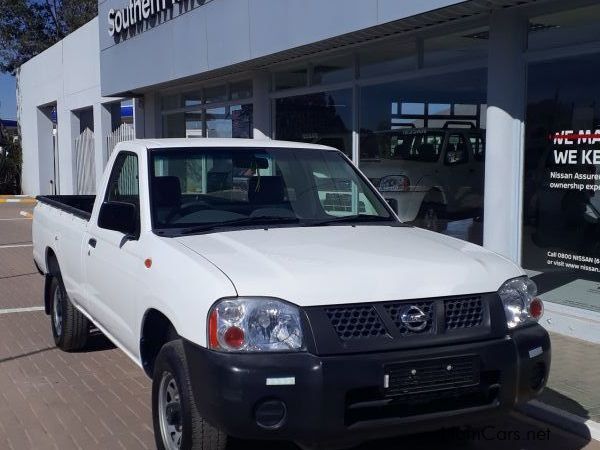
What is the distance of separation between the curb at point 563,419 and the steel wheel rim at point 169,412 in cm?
203

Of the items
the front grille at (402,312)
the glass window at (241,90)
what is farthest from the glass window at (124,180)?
the glass window at (241,90)

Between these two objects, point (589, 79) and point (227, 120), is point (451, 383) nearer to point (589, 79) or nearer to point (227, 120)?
point (589, 79)

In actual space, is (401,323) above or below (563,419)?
above

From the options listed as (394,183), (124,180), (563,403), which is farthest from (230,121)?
(563,403)

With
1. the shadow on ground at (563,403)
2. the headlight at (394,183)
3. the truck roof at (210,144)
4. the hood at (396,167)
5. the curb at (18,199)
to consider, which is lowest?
the shadow on ground at (563,403)

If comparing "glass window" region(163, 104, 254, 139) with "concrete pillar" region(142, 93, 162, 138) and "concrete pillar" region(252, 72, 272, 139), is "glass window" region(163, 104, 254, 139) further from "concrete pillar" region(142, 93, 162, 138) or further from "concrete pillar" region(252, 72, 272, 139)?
"concrete pillar" region(252, 72, 272, 139)

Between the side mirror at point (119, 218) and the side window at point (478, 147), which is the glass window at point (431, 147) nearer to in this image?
the side window at point (478, 147)

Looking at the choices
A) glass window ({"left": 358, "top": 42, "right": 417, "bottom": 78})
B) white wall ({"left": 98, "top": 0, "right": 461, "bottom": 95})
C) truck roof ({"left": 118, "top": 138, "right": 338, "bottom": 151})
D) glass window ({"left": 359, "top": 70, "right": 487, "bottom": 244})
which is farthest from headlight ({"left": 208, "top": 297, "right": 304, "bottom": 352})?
glass window ({"left": 358, "top": 42, "right": 417, "bottom": 78})

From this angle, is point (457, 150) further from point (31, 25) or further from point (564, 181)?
point (31, 25)

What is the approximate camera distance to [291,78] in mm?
11523

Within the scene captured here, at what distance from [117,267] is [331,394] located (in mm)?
1975

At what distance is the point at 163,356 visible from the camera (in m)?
3.69

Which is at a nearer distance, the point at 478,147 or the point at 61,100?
the point at 478,147

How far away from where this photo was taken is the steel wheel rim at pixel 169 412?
12.2 feet
